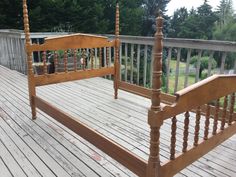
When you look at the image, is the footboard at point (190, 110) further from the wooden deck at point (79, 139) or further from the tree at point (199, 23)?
the tree at point (199, 23)

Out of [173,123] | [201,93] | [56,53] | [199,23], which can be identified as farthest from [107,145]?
[199,23]

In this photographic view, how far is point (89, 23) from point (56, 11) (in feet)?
5.22

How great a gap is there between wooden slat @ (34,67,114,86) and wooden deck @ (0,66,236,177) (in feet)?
1.32

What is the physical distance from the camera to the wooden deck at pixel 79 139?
2.02 metres

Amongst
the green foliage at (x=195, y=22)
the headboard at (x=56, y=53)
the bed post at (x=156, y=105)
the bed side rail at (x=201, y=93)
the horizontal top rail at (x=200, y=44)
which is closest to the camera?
the bed post at (x=156, y=105)

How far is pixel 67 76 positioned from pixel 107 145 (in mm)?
1641

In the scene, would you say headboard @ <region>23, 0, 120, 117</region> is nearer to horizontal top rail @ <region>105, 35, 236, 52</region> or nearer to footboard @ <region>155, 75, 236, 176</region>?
horizontal top rail @ <region>105, 35, 236, 52</region>

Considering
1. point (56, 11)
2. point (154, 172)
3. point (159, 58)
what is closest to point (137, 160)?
point (154, 172)

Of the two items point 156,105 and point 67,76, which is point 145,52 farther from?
point 156,105

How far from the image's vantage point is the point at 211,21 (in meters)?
25.1

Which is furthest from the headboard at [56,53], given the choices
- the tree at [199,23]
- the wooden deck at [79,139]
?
the tree at [199,23]

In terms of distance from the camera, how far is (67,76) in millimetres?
3246

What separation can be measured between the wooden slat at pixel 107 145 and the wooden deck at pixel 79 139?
0.24 metres

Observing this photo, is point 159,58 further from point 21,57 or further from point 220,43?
point 21,57
